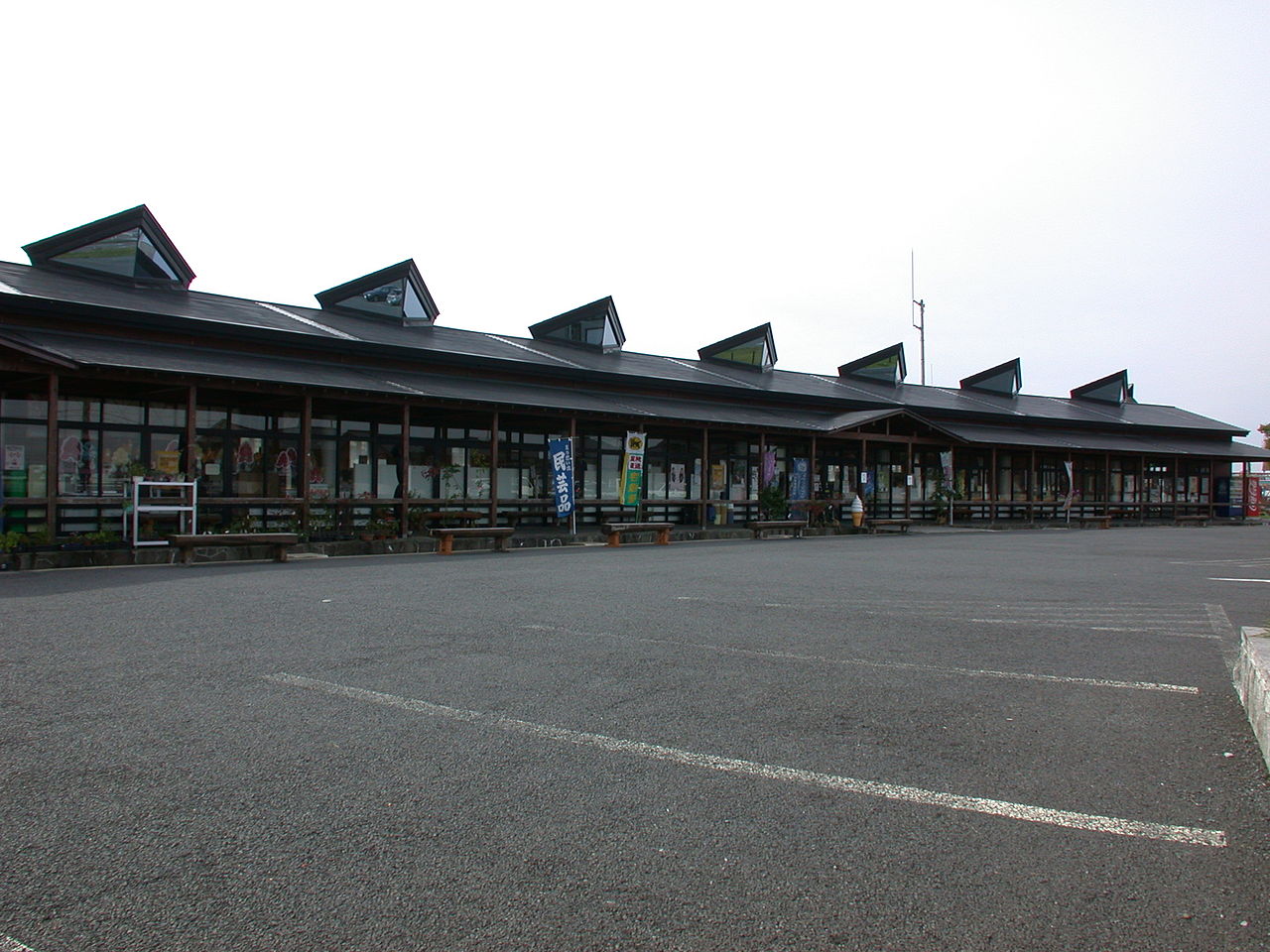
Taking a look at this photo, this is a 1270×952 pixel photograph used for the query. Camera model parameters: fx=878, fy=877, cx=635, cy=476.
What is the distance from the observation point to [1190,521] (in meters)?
32.8

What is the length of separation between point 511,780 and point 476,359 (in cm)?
1818

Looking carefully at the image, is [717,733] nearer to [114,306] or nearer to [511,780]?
[511,780]

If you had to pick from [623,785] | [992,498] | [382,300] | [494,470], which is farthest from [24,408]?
[992,498]

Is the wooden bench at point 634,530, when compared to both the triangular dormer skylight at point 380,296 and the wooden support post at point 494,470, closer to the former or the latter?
the wooden support post at point 494,470

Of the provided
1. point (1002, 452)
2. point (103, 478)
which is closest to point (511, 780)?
point (103, 478)

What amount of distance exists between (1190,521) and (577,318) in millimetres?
24224

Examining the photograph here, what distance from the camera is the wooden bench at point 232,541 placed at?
42.3 feet

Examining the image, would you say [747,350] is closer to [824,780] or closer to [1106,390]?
[1106,390]

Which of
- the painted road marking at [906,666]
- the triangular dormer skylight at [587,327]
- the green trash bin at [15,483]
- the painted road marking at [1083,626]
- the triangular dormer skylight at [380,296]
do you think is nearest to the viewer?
the painted road marking at [906,666]


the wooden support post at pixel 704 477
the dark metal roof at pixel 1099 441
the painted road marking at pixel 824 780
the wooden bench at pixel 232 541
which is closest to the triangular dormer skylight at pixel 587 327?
the wooden support post at pixel 704 477

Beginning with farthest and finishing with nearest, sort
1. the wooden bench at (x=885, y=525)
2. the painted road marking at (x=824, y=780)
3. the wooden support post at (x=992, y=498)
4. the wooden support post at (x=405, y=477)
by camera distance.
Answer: the wooden support post at (x=992, y=498) → the wooden bench at (x=885, y=525) → the wooden support post at (x=405, y=477) → the painted road marking at (x=824, y=780)

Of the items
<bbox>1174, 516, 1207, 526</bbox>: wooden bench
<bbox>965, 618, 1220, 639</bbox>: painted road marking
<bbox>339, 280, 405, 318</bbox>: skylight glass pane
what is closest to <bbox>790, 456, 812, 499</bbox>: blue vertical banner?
<bbox>339, 280, 405, 318</bbox>: skylight glass pane

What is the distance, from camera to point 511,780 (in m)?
3.54

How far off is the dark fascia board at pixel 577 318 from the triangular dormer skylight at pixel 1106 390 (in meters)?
24.6
